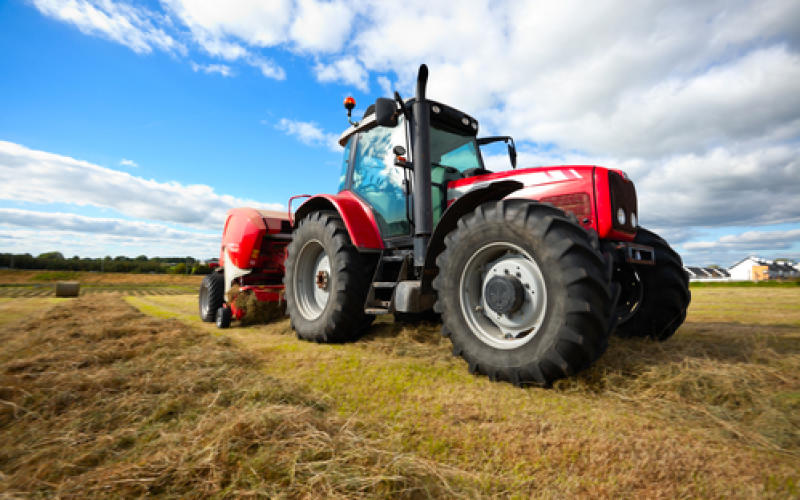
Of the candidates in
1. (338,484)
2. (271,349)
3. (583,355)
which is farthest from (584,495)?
(271,349)

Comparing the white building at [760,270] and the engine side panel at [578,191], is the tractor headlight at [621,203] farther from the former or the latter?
the white building at [760,270]

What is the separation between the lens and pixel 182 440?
1267 millimetres

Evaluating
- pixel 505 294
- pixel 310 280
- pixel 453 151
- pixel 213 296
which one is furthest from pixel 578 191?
pixel 213 296

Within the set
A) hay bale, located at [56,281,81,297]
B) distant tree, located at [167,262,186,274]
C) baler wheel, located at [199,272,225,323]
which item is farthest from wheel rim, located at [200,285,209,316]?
distant tree, located at [167,262,186,274]

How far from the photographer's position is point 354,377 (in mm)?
2373

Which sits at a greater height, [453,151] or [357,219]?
[453,151]

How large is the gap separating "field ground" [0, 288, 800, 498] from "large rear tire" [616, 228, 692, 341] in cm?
50

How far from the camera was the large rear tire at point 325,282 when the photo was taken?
3.59m

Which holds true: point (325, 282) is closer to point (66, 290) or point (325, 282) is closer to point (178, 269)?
point (66, 290)

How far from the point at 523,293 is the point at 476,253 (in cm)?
41

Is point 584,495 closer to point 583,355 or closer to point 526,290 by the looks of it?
point 583,355

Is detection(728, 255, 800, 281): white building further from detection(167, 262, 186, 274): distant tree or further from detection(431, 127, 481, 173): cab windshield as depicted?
detection(167, 262, 186, 274): distant tree

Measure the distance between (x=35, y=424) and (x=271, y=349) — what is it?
6.26 ft

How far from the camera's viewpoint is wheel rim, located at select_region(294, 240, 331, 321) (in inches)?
170
